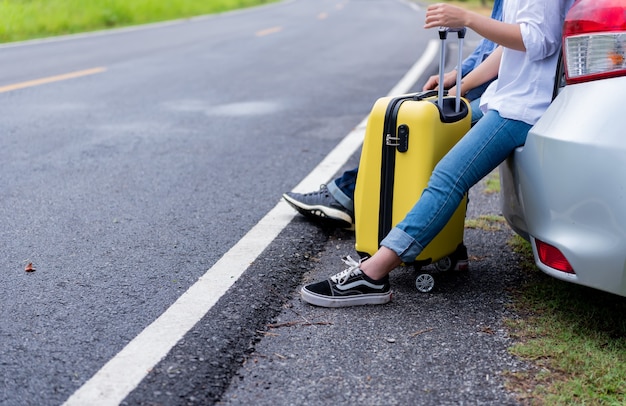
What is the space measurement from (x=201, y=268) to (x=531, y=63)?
148 centimetres

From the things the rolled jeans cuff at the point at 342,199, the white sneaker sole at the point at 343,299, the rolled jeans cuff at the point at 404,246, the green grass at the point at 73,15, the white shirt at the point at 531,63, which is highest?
the white shirt at the point at 531,63

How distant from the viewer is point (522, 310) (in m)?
2.91

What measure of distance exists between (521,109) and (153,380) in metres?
1.52

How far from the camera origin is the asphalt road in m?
2.36

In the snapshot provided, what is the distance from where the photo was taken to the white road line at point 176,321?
2.25 metres

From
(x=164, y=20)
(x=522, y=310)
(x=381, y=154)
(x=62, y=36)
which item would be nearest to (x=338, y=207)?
(x=381, y=154)

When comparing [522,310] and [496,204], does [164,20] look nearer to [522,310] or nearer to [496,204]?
[496,204]

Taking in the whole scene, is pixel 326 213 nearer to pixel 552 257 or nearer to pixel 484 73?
pixel 484 73

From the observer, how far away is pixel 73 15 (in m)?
17.5

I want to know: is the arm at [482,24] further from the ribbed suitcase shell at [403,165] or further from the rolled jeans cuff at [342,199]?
the rolled jeans cuff at [342,199]

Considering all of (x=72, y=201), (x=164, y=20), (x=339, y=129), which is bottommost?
(x=164, y=20)

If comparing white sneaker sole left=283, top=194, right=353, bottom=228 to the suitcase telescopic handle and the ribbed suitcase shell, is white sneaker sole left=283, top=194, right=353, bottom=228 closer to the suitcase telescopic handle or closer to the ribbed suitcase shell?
the ribbed suitcase shell

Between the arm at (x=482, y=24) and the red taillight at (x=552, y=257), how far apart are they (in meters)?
0.68

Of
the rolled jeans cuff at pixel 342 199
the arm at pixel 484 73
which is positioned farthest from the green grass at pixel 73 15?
the arm at pixel 484 73
